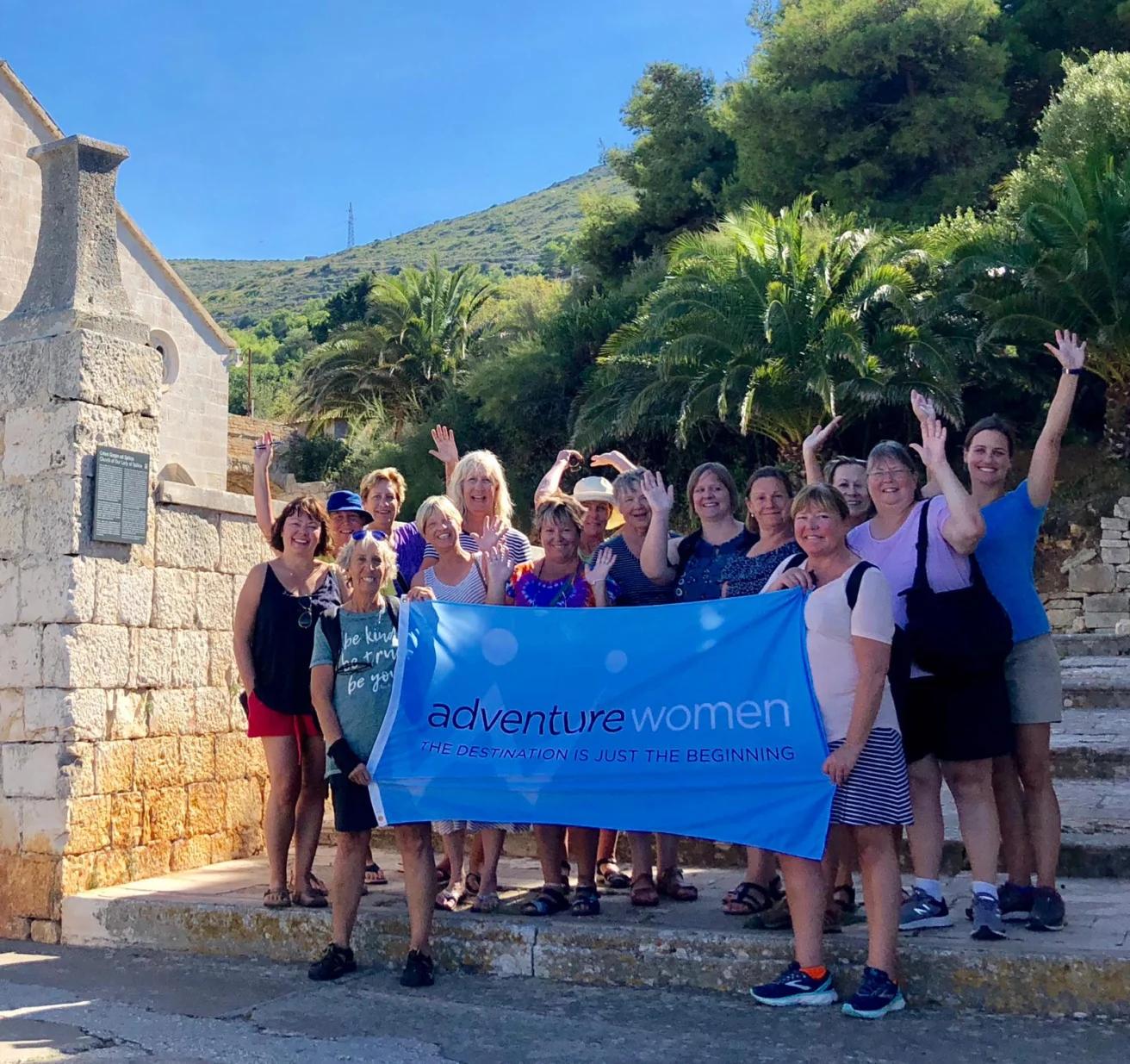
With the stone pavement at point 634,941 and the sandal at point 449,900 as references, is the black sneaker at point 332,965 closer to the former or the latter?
the stone pavement at point 634,941

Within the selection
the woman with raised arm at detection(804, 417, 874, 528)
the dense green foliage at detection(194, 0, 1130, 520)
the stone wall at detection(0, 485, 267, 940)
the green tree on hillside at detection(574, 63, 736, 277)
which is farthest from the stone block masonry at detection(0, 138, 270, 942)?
the green tree on hillside at detection(574, 63, 736, 277)

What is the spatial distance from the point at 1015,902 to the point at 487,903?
2.12 meters

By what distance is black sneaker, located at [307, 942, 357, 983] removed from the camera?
15.5 feet

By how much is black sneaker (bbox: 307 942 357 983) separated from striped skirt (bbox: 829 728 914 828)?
207 centimetres

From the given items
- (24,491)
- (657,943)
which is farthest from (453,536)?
(24,491)

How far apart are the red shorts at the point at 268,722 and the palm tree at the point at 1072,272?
14.4 metres

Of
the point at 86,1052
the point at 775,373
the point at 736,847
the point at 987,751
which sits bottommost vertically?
the point at 86,1052

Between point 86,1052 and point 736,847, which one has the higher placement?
point 736,847

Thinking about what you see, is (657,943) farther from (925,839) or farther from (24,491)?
(24,491)

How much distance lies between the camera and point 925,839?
14.5ft

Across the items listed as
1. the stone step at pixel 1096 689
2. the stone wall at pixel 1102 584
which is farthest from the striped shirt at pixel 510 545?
the stone wall at pixel 1102 584

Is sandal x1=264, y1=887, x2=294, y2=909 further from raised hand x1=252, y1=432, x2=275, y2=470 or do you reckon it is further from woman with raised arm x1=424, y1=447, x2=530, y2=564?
raised hand x1=252, y1=432, x2=275, y2=470

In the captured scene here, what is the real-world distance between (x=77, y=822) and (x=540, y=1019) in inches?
105

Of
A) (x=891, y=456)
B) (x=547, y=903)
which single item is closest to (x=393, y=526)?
(x=547, y=903)
